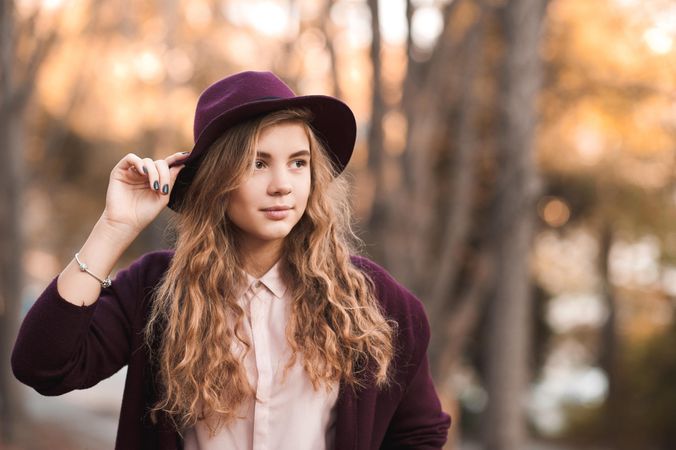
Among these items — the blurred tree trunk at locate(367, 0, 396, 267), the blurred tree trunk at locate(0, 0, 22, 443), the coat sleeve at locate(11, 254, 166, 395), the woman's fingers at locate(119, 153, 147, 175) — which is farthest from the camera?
the blurred tree trunk at locate(0, 0, 22, 443)

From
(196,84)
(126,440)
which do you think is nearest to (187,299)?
(126,440)

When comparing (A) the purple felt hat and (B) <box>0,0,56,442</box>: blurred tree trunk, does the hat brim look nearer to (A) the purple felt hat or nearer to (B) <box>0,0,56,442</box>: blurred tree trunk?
(A) the purple felt hat

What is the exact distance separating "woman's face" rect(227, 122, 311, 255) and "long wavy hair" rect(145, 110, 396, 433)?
2cm

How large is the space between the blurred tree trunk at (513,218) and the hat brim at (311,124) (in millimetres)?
5150

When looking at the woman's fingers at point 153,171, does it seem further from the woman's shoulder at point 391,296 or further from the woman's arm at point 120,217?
the woman's shoulder at point 391,296

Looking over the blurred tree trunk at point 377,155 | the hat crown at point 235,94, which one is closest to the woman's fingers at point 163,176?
the hat crown at point 235,94

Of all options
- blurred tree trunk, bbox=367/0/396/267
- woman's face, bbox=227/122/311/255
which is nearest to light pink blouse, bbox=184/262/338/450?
woman's face, bbox=227/122/311/255

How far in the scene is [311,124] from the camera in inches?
88.0

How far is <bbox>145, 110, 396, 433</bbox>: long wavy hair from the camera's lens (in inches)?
81.7

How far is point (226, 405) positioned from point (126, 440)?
0.84 ft

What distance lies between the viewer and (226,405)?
6.77 feet

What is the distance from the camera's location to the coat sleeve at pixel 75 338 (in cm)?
196

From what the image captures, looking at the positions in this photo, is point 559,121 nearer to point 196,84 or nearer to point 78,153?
point 196,84

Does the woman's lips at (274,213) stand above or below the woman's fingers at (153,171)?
below
